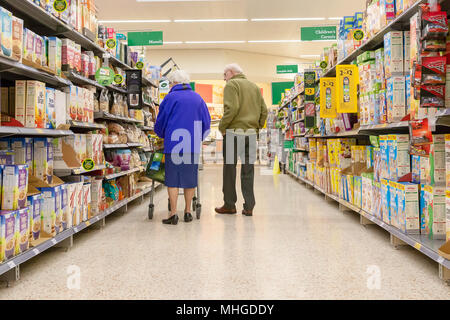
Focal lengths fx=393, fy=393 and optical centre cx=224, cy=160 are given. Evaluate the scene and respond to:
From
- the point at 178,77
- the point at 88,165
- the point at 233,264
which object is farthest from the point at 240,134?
the point at 233,264

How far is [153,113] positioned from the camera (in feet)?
22.7

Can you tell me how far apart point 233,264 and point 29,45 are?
192cm

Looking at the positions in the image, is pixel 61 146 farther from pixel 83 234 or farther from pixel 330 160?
pixel 330 160

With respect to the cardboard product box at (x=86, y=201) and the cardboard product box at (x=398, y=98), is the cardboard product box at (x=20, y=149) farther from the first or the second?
the cardboard product box at (x=398, y=98)

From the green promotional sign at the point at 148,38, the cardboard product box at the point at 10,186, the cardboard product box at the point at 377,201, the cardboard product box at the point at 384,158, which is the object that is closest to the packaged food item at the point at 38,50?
the cardboard product box at the point at 10,186

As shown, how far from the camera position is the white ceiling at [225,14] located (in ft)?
31.6

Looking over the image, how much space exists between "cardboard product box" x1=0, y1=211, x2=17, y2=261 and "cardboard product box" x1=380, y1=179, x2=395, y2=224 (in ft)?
8.35

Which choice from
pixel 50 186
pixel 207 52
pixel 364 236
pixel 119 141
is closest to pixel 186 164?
pixel 119 141

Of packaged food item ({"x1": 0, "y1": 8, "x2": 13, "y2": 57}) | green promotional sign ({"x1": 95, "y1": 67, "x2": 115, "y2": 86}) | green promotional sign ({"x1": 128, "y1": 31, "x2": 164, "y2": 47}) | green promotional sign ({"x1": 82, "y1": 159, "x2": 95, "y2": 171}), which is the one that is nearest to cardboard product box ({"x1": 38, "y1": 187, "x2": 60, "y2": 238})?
green promotional sign ({"x1": 82, "y1": 159, "x2": 95, "y2": 171})

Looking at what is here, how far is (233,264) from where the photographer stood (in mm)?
2564

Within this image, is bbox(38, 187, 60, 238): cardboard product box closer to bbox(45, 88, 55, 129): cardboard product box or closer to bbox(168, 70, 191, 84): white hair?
bbox(45, 88, 55, 129): cardboard product box

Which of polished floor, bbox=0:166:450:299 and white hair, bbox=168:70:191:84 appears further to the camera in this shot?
white hair, bbox=168:70:191:84

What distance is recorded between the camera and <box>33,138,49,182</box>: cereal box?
2734 mm

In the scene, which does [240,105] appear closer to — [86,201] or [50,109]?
[86,201]
